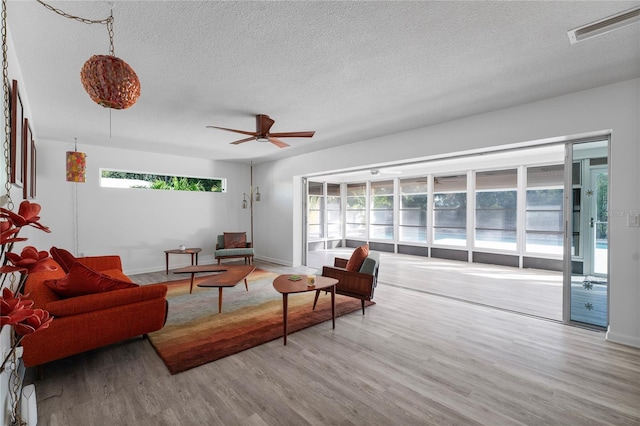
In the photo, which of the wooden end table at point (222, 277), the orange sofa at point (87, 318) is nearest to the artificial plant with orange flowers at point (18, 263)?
the orange sofa at point (87, 318)

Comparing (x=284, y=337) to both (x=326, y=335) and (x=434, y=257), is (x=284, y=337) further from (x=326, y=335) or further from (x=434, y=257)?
(x=434, y=257)

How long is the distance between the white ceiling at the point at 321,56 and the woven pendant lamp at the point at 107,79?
0.55m

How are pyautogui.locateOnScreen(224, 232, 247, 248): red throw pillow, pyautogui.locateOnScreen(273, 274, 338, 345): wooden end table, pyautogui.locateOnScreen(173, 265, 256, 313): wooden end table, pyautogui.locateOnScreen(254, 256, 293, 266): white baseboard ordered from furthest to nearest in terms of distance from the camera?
pyautogui.locateOnScreen(254, 256, 293, 266): white baseboard
pyautogui.locateOnScreen(224, 232, 247, 248): red throw pillow
pyautogui.locateOnScreen(173, 265, 256, 313): wooden end table
pyautogui.locateOnScreen(273, 274, 338, 345): wooden end table

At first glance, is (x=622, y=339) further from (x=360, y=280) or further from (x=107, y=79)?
(x=107, y=79)

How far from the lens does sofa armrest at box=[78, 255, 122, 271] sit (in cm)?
411

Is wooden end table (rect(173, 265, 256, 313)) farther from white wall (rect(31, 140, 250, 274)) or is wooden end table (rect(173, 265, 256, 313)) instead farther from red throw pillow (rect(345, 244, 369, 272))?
white wall (rect(31, 140, 250, 274))

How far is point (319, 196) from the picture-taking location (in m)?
10.2

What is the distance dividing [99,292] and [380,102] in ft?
11.4

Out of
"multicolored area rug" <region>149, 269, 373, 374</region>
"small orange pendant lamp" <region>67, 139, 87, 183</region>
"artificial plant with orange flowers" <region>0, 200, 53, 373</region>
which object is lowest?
"multicolored area rug" <region>149, 269, 373, 374</region>

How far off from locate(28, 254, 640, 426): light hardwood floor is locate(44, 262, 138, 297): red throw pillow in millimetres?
664

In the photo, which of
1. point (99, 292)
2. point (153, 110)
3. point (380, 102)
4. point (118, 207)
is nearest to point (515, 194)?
point (380, 102)

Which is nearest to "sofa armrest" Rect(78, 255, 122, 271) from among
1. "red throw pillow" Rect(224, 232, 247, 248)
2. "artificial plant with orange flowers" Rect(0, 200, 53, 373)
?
"red throw pillow" Rect(224, 232, 247, 248)

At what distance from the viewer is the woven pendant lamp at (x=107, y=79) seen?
1.64m

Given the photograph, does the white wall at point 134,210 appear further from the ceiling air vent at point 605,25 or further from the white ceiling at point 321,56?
the ceiling air vent at point 605,25
